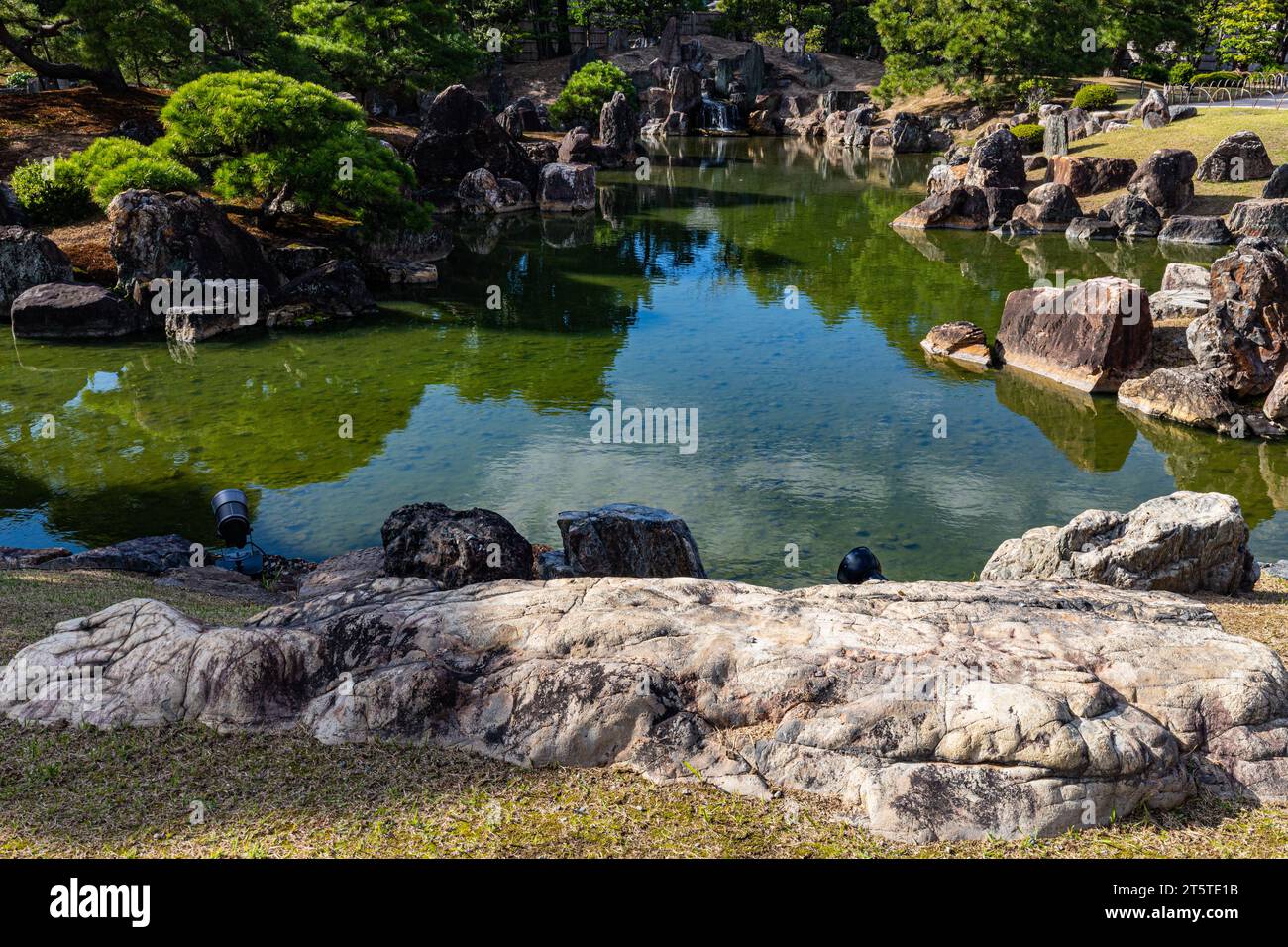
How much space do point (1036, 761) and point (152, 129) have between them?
41.2 m

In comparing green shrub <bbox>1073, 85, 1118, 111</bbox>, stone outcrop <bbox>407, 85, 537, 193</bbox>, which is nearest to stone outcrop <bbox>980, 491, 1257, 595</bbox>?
stone outcrop <bbox>407, 85, 537, 193</bbox>

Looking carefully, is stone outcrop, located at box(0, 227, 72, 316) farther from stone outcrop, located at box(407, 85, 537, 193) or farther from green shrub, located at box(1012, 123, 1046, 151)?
green shrub, located at box(1012, 123, 1046, 151)

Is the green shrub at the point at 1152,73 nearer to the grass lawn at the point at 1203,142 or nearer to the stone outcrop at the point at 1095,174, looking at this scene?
the grass lawn at the point at 1203,142

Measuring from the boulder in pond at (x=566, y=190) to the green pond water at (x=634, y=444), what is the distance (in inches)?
519

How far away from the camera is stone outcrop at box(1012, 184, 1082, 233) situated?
3950 centimetres

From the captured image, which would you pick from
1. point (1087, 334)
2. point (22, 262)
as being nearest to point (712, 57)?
point (22, 262)

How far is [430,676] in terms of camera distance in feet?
26.2

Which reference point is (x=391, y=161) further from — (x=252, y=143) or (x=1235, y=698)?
(x=1235, y=698)

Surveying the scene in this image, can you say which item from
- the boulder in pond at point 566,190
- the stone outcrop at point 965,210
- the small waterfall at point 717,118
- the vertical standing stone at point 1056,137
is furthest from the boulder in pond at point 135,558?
the small waterfall at point 717,118

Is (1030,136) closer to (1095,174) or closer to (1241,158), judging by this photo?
(1095,174)

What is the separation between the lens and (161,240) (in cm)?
2736

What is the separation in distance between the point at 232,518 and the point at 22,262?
17987mm

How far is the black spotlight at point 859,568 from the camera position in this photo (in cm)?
1380
